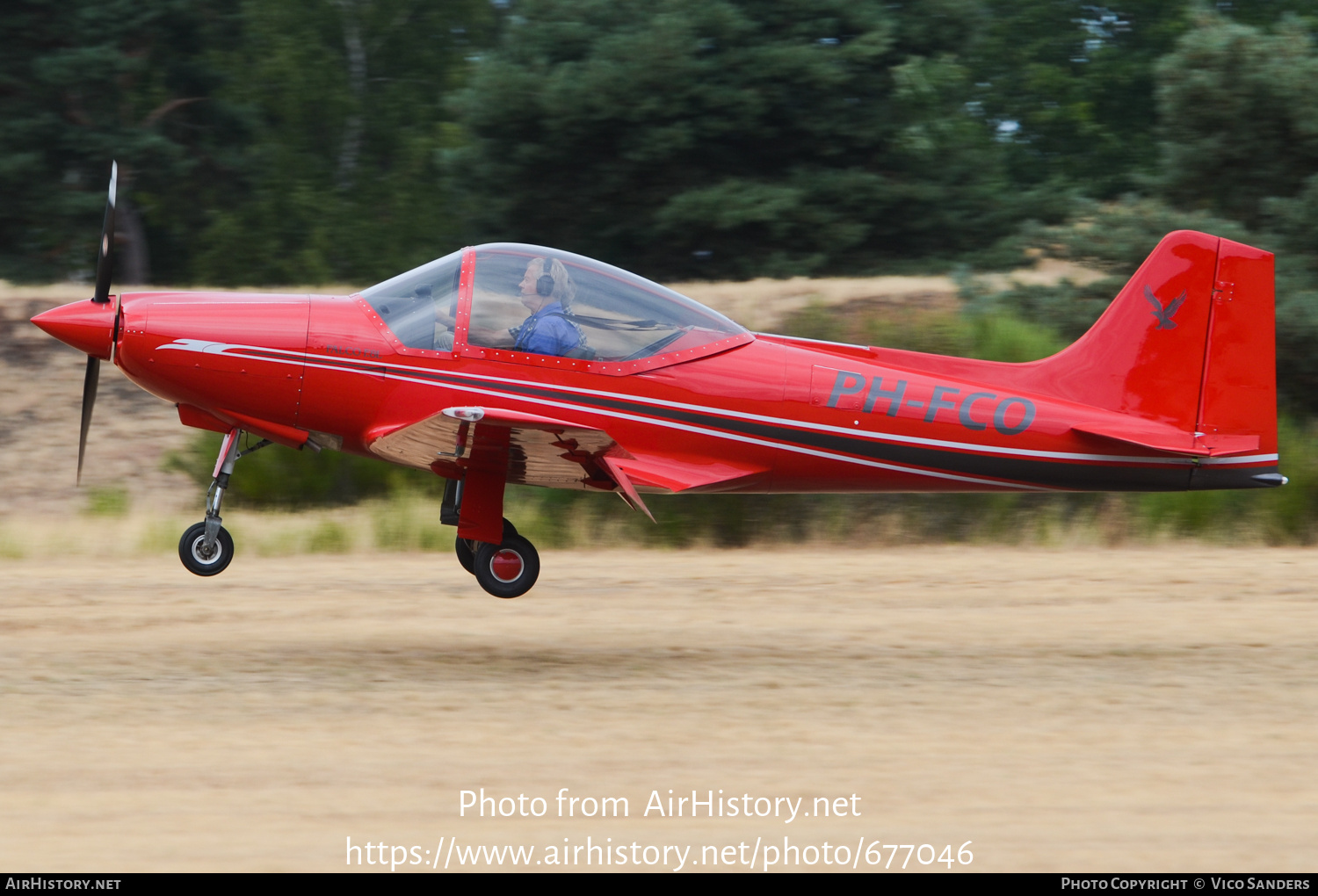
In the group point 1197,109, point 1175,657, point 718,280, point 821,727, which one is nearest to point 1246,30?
point 1197,109

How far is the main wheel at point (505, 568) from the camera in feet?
25.9

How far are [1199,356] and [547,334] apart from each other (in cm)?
404

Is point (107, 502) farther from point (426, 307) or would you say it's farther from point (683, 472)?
point (683, 472)

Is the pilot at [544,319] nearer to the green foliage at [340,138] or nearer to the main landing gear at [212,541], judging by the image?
the main landing gear at [212,541]

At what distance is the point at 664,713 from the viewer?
23.2 ft

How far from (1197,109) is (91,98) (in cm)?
2225

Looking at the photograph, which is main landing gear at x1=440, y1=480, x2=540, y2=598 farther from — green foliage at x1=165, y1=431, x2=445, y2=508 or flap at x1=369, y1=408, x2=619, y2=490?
green foliage at x1=165, y1=431, x2=445, y2=508

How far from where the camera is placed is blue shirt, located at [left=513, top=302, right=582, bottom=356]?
767cm

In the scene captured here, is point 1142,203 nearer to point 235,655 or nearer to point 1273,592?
point 1273,592

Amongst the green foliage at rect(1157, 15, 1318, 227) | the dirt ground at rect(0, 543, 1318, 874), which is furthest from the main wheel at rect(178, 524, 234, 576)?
the green foliage at rect(1157, 15, 1318, 227)

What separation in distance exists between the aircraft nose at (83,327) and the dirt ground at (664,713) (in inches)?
76.1

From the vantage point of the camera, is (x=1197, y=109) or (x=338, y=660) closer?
(x=338, y=660)

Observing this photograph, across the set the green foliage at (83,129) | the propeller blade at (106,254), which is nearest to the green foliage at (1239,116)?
the propeller blade at (106,254)

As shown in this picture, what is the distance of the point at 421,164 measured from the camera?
29188 millimetres
